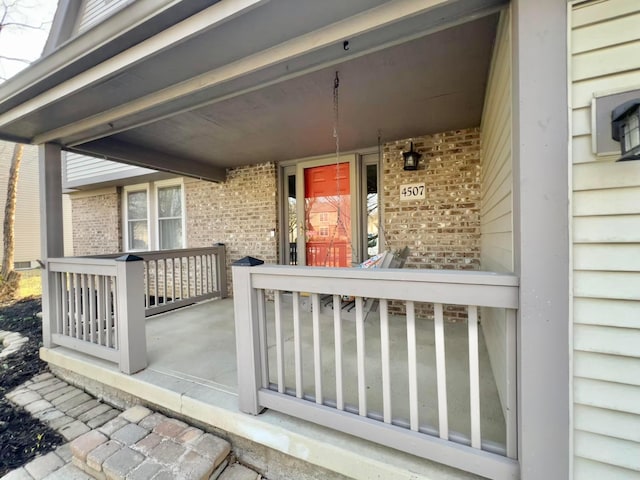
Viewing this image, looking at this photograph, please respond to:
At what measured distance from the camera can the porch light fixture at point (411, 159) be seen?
3541 millimetres

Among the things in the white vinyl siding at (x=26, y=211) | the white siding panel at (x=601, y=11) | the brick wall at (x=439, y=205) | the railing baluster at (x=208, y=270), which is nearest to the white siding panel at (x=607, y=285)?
the white siding panel at (x=601, y=11)

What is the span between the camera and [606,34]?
1134 mm

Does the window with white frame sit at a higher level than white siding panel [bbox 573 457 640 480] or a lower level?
higher

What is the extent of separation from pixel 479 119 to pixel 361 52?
6.63ft

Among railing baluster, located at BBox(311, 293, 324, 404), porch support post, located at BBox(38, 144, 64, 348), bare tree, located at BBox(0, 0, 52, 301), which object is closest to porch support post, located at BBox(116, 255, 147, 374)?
porch support post, located at BBox(38, 144, 64, 348)

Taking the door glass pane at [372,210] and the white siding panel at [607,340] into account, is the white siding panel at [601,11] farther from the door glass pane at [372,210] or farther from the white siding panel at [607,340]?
the door glass pane at [372,210]

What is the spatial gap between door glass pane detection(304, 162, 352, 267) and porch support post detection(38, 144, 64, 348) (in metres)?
3.07

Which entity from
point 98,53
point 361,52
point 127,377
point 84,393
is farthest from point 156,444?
point 361,52

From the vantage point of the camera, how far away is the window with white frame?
20.1ft

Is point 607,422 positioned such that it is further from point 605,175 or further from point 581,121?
point 581,121

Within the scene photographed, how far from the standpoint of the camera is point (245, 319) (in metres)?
1.85

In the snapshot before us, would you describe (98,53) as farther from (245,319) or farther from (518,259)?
(518,259)

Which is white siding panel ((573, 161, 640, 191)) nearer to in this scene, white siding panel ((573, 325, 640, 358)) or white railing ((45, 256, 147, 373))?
white siding panel ((573, 325, 640, 358))

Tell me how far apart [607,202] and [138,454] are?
276 cm
